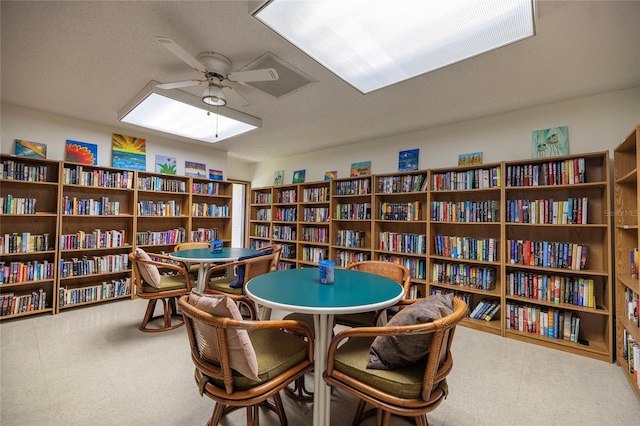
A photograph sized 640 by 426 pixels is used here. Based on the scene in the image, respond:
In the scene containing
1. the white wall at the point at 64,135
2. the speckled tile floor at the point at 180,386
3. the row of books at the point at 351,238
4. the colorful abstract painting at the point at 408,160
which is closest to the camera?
the speckled tile floor at the point at 180,386

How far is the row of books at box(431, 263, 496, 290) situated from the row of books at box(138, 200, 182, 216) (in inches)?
158

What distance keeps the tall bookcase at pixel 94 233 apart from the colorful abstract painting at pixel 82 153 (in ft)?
0.36

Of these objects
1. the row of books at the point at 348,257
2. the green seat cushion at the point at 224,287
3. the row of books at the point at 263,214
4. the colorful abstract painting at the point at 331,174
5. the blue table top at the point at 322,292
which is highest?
the colorful abstract painting at the point at 331,174

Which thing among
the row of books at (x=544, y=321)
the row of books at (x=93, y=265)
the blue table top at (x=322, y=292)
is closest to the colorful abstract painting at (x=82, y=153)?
the row of books at (x=93, y=265)

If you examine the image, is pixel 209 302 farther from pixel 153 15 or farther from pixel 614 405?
pixel 614 405

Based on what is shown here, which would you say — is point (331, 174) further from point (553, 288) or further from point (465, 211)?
point (553, 288)

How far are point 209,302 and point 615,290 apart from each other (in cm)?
340

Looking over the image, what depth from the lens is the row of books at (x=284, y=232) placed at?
5.10 meters

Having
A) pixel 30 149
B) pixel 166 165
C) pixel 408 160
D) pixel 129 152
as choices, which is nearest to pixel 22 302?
pixel 30 149

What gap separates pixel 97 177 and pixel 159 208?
2.85ft

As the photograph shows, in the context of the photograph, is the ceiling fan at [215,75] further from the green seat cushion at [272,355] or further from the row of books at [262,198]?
the row of books at [262,198]

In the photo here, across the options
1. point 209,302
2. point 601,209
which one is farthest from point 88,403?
point 601,209

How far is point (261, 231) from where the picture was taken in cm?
571

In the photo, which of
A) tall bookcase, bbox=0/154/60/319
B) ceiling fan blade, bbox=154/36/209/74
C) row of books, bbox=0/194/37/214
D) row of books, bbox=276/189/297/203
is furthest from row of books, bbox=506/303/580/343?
row of books, bbox=0/194/37/214
